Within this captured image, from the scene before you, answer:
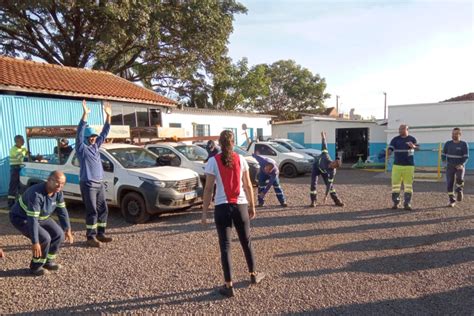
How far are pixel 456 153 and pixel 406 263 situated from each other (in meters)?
4.42

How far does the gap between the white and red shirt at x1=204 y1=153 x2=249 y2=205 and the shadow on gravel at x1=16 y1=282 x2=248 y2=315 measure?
3.39 feet

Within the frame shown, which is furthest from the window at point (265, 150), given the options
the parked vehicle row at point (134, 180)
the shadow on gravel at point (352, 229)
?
the shadow on gravel at point (352, 229)

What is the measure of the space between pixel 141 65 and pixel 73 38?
13.6 ft

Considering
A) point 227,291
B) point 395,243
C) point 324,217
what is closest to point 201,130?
point 324,217

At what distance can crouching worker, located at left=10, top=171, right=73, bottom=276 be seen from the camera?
13.1 ft

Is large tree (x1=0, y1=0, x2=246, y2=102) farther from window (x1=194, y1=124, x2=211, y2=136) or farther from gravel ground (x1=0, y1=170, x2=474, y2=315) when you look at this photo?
gravel ground (x1=0, y1=170, x2=474, y2=315)

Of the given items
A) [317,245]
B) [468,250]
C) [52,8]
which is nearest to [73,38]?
[52,8]

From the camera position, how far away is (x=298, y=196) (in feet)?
29.4

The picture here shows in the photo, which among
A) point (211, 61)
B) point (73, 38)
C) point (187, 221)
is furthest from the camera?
point (211, 61)

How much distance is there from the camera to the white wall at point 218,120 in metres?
17.1

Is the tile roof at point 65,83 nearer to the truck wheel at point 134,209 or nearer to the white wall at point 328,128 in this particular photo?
the truck wheel at point 134,209

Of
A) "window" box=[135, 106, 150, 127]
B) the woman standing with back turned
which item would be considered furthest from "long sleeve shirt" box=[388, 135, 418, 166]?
"window" box=[135, 106, 150, 127]

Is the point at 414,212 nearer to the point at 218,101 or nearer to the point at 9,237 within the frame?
the point at 9,237

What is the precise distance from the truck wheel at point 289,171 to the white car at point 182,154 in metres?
4.28
